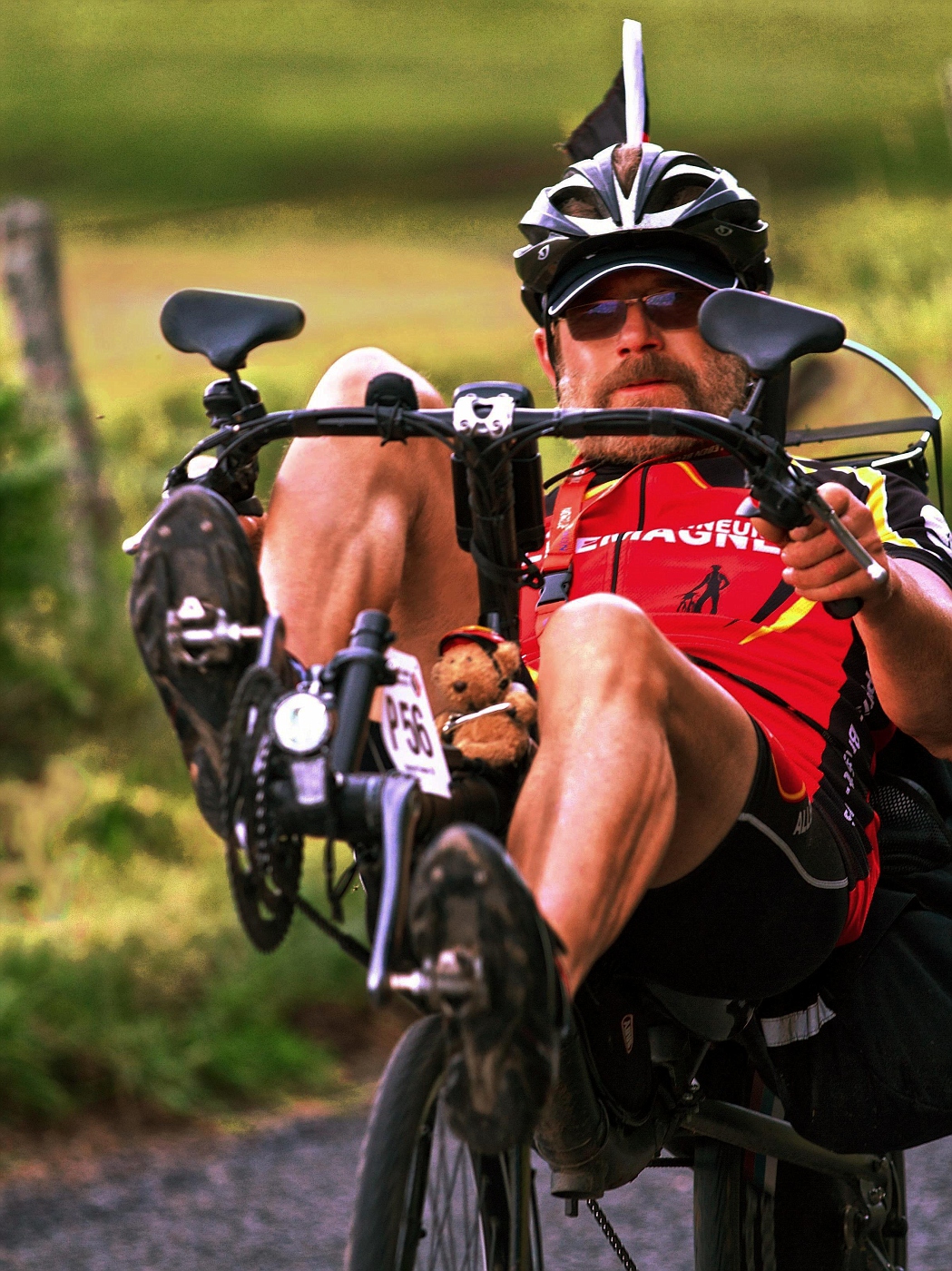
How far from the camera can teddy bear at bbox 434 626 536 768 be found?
217cm

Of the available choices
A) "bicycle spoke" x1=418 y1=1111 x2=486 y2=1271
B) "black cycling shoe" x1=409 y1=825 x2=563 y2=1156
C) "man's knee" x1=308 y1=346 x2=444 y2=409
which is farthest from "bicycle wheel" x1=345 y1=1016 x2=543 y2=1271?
"man's knee" x1=308 y1=346 x2=444 y2=409

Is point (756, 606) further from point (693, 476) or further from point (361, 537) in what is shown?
point (361, 537)

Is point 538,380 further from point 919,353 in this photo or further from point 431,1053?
point 431,1053

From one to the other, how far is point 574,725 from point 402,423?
0.48 m

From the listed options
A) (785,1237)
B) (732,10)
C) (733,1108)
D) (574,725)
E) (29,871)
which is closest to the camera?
(574,725)

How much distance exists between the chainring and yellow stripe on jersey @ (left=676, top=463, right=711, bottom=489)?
1307 mm

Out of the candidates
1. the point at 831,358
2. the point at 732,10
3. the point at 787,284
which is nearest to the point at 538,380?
the point at 787,284

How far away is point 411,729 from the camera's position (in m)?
2.03

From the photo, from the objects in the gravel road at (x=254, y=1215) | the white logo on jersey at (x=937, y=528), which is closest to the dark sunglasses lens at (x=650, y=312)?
the white logo on jersey at (x=937, y=528)

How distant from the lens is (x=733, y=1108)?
9.61 feet

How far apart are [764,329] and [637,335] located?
0.99m

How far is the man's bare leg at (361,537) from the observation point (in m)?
2.62

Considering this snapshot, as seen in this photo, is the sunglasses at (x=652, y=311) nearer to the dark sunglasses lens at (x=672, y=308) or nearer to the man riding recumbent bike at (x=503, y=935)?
the dark sunglasses lens at (x=672, y=308)

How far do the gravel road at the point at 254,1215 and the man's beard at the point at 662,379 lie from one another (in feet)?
9.15
